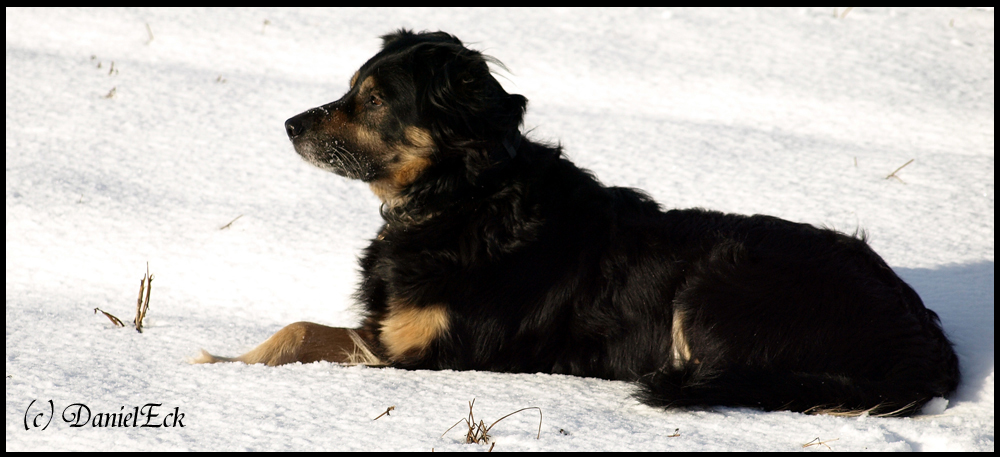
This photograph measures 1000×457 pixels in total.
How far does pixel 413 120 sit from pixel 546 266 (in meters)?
0.87

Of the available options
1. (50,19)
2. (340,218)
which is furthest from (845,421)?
(50,19)

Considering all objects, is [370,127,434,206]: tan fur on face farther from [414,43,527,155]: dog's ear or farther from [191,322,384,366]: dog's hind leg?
[191,322,384,366]: dog's hind leg

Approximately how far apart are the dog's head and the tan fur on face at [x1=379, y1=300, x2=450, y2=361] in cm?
59

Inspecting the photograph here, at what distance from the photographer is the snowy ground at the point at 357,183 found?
255 cm

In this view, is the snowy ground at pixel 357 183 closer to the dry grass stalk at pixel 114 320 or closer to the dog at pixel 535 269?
the dry grass stalk at pixel 114 320

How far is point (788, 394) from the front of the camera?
108 inches

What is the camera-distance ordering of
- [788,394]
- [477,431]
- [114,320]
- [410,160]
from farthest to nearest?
[114,320], [410,160], [788,394], [477,431]

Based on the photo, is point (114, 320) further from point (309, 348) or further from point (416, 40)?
point (416, 40)

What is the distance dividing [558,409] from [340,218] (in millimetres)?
2711

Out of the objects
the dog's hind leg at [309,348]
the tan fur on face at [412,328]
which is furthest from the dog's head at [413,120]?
the dog's hind leg at [309,348]

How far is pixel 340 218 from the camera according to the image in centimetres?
495

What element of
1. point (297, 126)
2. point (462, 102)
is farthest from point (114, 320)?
point (462, 102)

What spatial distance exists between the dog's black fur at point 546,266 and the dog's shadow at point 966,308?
24cm

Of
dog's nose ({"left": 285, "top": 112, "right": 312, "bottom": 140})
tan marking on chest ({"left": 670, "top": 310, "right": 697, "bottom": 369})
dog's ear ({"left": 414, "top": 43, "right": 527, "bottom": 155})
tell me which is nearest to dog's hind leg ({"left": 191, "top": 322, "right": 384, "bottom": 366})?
dog's nose ({"left": 285, "top": 112, "right": 312, "bottom": 140})
